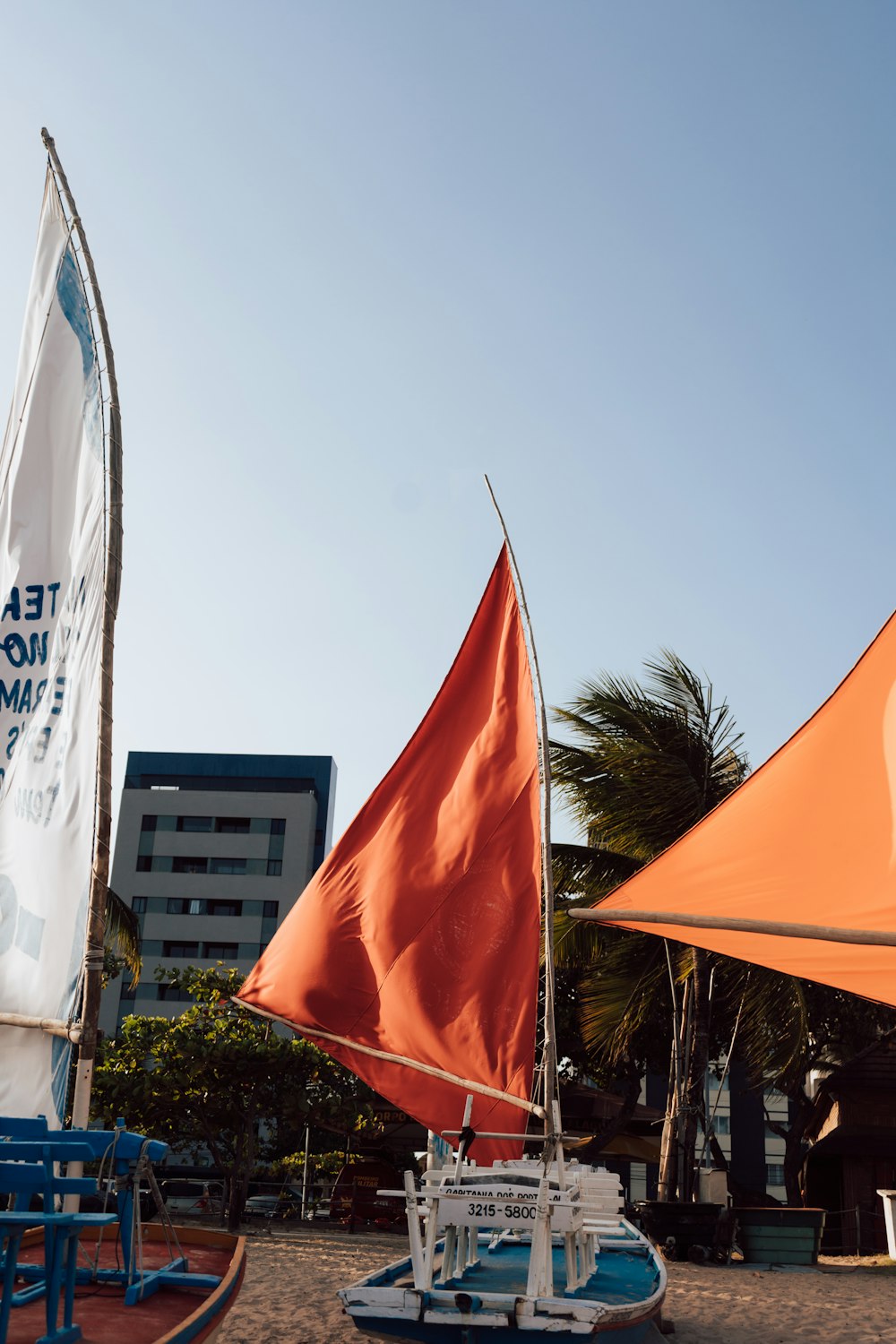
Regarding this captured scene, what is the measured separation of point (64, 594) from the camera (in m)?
7.66

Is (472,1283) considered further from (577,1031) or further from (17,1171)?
(577,1031)

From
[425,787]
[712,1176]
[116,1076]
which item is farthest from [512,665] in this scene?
[116,1076]

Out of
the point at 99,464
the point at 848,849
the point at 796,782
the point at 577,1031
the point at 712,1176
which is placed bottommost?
the point at 712,1176

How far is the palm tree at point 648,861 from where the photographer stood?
57.8 ft

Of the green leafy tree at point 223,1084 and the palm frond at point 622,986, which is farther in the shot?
the green leafy tree at point 223,1084

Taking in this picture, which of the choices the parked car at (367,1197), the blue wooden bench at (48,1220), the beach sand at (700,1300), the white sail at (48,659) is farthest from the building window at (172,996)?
the blue wooden bench at (48,1220)

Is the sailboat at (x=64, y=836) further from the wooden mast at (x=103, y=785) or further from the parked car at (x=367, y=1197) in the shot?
the parked car at (x=367, y=1197)

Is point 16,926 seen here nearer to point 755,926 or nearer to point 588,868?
point 755,926

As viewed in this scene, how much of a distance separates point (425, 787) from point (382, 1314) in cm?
474

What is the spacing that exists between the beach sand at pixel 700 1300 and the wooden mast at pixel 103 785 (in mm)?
4535

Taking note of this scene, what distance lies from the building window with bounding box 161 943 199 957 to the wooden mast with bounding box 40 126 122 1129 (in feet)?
166

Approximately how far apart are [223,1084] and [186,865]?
3927cm

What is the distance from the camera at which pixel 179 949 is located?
55.7 meters

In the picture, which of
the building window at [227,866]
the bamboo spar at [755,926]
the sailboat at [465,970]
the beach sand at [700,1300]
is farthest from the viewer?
the building window at [227,866]
